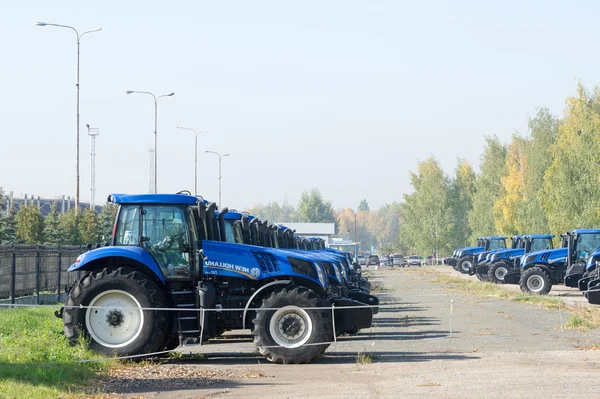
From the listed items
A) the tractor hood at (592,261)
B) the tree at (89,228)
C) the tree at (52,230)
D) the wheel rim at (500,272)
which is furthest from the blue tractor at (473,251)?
the tractor hood at (592,261)

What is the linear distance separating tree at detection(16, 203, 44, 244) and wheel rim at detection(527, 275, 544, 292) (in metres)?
22.6

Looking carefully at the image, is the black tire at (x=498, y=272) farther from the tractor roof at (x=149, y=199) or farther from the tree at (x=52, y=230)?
the tractor roof at (x=149, y=199)

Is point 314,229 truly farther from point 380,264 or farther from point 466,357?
point 466,357

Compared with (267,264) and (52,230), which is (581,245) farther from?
(52,230)

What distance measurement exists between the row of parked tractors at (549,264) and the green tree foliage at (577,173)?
7127 mm

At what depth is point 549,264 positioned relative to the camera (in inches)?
1720

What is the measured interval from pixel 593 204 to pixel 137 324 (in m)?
48.6

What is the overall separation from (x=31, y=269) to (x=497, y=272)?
2894 centimetres

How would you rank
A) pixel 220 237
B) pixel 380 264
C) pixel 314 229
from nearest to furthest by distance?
pixel 220 237 → pixel 380 264 → pixel 314 229

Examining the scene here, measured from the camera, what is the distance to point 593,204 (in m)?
61.7

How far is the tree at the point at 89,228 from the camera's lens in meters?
55.7

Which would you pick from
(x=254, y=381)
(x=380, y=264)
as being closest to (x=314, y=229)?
(x=380, y=264)

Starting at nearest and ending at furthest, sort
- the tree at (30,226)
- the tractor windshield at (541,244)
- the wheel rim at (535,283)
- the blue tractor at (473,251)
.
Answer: the wheel rim at (535,283), the tree at (30,226), the tractor windshield at (541,244), the blue tractor at (473,251)

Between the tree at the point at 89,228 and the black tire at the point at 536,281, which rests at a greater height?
the tree at the point at 89,228
